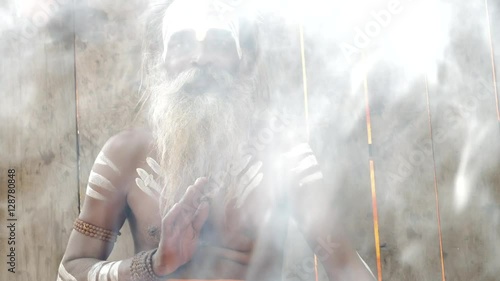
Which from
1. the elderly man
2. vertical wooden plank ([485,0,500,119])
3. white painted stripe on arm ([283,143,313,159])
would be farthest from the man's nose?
vertical wooden plank ([485,0,500,119])

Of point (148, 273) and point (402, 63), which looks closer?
point (148, 273)

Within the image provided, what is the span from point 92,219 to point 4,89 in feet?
1.21

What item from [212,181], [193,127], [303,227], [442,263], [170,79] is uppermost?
[170,79]

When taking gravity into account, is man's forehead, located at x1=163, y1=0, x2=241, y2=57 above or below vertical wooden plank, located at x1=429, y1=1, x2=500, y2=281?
above

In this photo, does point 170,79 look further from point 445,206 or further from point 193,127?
point 445,206

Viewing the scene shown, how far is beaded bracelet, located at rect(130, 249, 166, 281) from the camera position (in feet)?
4.08

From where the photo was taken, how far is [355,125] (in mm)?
1481

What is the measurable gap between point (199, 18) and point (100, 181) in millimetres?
417

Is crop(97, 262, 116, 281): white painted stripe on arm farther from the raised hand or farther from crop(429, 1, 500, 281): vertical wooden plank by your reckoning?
crop(429, 1, 500, 281): vertical wooden plank

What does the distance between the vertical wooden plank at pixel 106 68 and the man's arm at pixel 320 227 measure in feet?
1.27

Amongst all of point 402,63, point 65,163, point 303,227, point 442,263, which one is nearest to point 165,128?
point 65,163

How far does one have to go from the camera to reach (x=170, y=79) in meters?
1.37

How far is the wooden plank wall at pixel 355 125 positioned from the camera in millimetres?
1398

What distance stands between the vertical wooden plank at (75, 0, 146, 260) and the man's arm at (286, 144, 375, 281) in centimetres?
39
